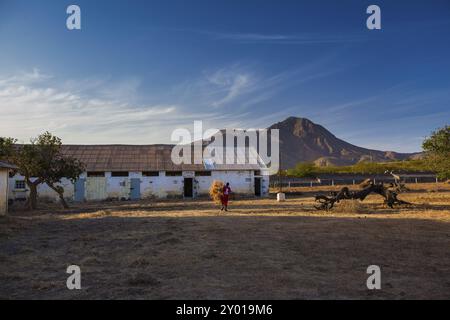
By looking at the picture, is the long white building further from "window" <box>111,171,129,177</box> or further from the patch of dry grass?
the patch of dry grass

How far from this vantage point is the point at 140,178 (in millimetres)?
33438

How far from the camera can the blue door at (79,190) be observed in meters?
31.9

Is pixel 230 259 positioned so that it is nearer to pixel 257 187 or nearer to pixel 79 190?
pixel 79 190

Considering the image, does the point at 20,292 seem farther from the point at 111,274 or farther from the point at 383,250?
the point at 383,250

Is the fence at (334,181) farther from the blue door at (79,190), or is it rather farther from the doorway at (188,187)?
the blue door at (79,190)

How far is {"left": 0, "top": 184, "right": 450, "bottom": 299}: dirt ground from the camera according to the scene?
5.85 metres

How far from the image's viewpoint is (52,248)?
995 cm

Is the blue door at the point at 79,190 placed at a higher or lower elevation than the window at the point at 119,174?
lower

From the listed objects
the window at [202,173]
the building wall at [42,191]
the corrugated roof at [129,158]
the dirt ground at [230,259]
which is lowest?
the dirt ground at [230,259]

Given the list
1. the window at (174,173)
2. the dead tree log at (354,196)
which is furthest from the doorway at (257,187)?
the dead tree log at (354,196)

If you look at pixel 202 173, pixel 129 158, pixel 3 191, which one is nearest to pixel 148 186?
pixel 129 158

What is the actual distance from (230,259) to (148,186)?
2637cm

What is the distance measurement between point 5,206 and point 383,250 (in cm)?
1856
